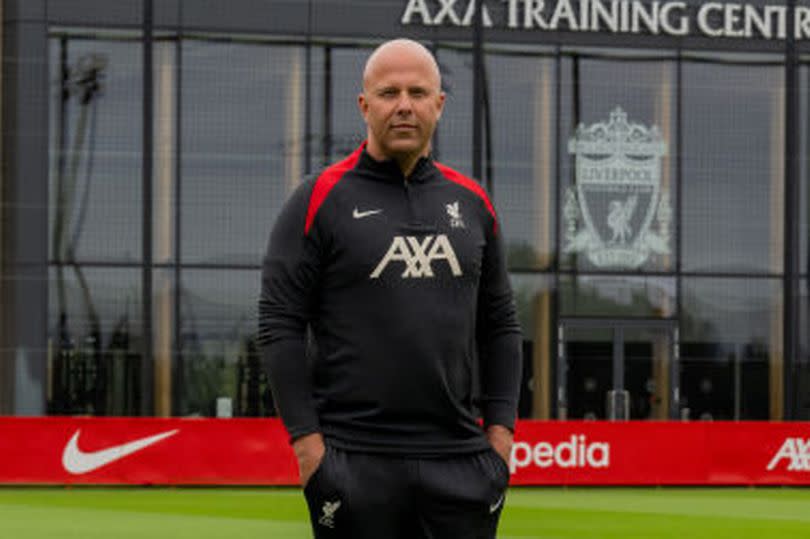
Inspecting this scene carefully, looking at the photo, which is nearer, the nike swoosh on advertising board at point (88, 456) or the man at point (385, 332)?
the man at point (385, 332)

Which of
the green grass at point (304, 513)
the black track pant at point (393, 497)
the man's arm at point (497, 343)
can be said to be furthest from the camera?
the green grass at point (304, 513)

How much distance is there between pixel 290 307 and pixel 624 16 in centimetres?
2667

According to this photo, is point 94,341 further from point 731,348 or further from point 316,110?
point 731,348

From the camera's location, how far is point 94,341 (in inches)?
1108

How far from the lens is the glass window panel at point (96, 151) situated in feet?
93.6

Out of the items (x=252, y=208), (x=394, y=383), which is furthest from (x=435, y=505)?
(x=252, y=208)

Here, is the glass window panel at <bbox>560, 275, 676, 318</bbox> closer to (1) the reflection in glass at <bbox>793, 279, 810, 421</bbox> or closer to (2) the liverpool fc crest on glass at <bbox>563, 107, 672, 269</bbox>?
(2) the liverpool fc crest on glass at <bbox>563, 107, 672, 269</bbox>

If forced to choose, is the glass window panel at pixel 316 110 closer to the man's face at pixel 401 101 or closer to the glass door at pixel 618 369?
the glass door at pixel 618 369

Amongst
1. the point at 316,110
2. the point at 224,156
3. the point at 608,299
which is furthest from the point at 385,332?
the point at 608,299

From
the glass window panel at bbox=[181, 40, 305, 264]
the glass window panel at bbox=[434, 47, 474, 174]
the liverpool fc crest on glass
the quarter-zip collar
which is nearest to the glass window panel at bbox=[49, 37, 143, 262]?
the glass window panel at bbox=[181, 40, 305, 264]

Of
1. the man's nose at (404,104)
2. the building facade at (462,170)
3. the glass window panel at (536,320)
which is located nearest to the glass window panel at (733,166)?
the building facade at (462,170)

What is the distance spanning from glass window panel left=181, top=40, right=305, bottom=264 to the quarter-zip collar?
81.7ft

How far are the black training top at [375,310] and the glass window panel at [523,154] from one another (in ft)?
84.7

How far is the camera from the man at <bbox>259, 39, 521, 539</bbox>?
4043 mm
